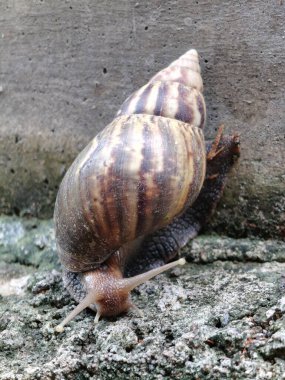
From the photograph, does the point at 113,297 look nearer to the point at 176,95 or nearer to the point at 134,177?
the point at 134,177

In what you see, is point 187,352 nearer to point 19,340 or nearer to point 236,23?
point 19,340

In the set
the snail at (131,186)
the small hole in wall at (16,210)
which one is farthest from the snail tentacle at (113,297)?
the small hole in wall at (16,210)

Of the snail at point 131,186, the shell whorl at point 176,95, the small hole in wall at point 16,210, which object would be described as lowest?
the small hole in wall at point 16,210

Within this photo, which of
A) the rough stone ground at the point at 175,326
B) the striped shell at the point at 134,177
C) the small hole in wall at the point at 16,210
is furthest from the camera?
the small hole in wall at the point at 16,210

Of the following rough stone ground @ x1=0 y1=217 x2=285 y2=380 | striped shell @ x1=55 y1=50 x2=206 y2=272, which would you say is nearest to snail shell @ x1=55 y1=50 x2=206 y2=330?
striped shell @ x1=55 y1=50 x2=206 y2=272

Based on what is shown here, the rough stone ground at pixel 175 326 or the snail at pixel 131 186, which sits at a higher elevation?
the snail at pixel 131 186

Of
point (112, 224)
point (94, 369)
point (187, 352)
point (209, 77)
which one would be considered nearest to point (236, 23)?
point (209, 77)

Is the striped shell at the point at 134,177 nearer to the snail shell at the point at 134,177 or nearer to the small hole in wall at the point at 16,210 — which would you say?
the snail shell at the point at 134,177

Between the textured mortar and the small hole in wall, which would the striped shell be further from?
the small hole in wall

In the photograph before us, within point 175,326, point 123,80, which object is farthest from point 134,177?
point 123,80
